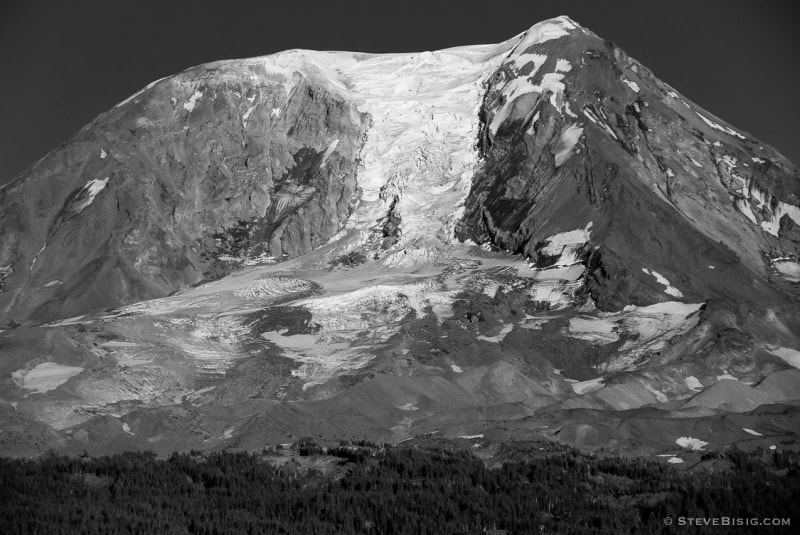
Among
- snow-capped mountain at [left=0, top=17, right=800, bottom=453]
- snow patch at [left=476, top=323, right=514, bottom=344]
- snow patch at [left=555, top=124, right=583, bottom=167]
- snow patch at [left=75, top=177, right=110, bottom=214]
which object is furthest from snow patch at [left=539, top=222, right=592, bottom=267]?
snow patch at [left=75, top=177, right=110, bottom=214]

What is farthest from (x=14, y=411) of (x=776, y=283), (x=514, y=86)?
(x=514, y=86)

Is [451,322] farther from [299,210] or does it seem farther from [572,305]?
[299,210]

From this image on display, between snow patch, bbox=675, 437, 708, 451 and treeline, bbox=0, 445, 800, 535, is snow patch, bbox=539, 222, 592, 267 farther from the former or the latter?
treeline, bbox=0, 445, 800, 535

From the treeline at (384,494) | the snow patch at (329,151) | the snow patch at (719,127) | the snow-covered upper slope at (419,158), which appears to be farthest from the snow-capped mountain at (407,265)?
the treeline at (384,494)

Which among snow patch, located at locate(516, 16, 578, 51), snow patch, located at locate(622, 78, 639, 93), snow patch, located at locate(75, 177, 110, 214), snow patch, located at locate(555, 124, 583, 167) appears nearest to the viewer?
snow patch, located at locate(555, 124, 583, 167)

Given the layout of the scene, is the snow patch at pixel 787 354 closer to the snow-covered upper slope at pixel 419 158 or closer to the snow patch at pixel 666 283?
the snow patch at pixel 666 283

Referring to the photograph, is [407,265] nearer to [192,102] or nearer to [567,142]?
[567,142]
